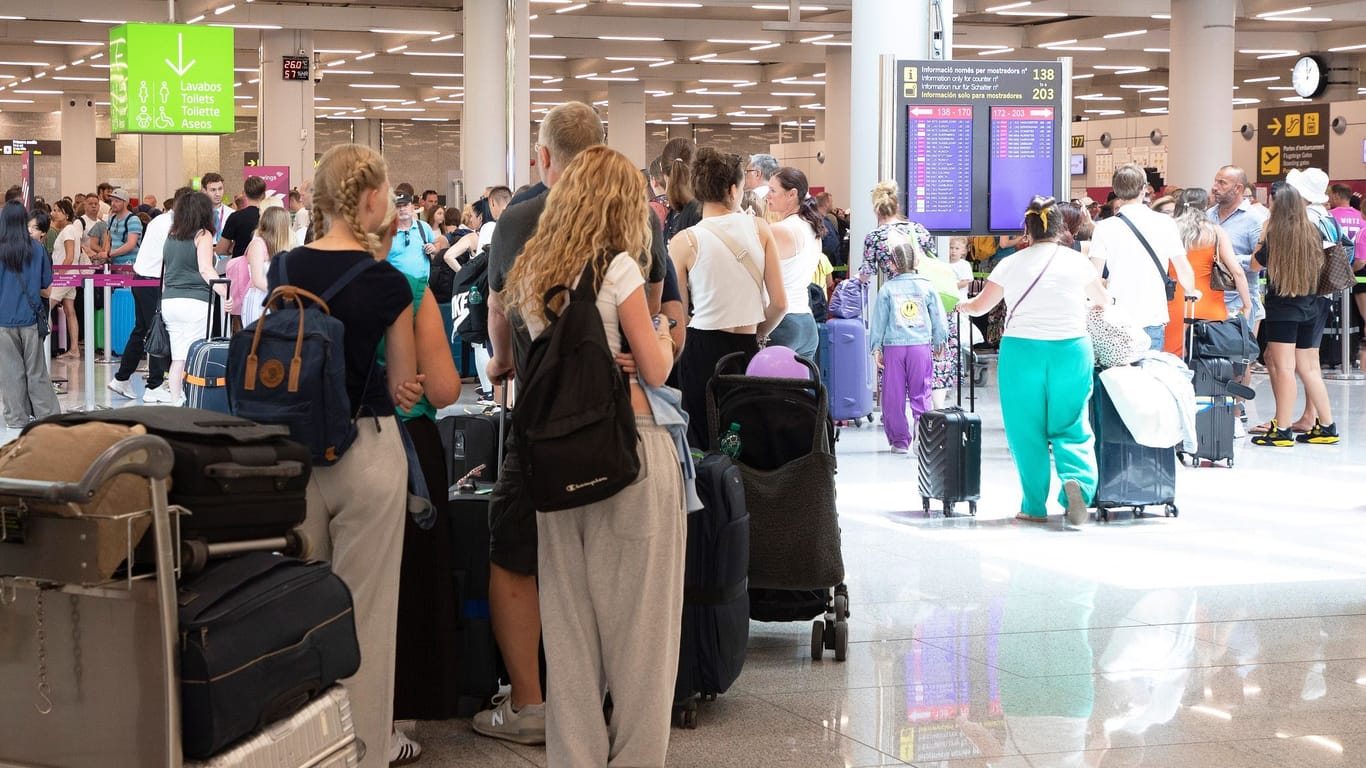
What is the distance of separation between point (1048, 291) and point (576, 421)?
4.04m

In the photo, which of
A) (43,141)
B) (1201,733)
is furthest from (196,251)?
Answer: (43,141)

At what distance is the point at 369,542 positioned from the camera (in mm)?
3324

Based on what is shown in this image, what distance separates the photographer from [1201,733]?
13.3 feet

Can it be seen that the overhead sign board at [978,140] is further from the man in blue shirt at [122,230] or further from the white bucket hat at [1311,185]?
the man in blue shirt at [122,230]

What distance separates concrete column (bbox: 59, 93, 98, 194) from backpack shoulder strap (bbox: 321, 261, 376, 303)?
37.6 meters

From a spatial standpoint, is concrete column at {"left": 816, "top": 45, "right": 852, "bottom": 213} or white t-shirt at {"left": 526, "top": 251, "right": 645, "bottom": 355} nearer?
white t-shirt at {"left": 526, "top": 251, "right": 645, "bottom": 355}

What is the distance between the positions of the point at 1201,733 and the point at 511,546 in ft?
6.22

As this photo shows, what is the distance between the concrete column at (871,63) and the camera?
9.30 m

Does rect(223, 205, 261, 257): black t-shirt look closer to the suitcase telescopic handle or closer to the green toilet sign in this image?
the green toilet sign

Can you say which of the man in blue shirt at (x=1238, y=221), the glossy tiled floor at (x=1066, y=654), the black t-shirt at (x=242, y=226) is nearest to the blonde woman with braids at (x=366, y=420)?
the glossy tiled floor at (x=1066, y=654)

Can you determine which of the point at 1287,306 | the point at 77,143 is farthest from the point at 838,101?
the point at 77,143

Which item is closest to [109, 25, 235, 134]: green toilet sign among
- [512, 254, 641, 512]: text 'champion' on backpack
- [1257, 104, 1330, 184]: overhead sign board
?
[512, 254, 641, 512]: text 'champion' on backpack

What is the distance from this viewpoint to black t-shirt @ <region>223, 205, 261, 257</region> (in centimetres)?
1080

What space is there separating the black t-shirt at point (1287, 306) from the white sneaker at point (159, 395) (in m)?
7.80
